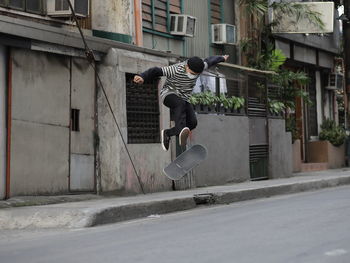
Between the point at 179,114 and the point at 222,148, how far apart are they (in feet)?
15.8

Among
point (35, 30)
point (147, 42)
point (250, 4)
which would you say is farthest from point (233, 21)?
point (35, 30)

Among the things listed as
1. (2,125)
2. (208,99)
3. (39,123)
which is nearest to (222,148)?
(208,99)

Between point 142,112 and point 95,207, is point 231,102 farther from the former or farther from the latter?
point 95,207

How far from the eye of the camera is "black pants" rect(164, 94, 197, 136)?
10547mm

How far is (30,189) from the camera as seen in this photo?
1125 cm

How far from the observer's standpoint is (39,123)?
1149 centimetres

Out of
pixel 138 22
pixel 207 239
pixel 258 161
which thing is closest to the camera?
pixel 207 239

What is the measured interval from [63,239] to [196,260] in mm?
2487

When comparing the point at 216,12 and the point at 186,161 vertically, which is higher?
the point at 216,12

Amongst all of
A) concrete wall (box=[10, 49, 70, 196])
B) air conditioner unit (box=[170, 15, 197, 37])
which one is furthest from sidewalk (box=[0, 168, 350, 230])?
air conditioner unit (box=[170, 15, 197, 37])

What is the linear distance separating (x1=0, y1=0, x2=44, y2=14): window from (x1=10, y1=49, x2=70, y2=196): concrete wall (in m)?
0.80

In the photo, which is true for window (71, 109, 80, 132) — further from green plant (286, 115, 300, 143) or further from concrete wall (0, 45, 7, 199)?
green plant (286, 115, 300, 143)

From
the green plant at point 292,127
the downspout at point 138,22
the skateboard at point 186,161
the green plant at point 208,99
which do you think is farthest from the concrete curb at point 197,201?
the downspout at point 138,22

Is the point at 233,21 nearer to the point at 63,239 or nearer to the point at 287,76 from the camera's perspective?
the point at 287,76
